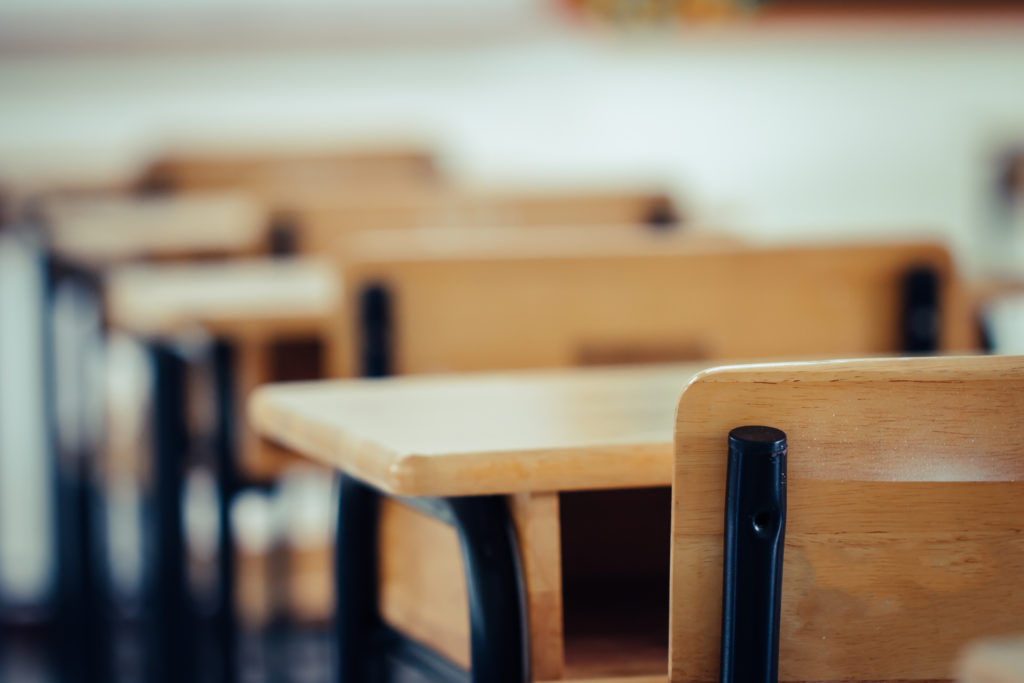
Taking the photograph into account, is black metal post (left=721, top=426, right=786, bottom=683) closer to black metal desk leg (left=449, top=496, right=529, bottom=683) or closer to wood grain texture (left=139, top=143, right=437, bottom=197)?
black metal desk leg (left=449, top=496, right=529, bottom=683)

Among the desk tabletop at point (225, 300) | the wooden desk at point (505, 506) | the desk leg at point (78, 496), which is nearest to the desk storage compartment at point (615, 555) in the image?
the wooden desk at point (505, 506)

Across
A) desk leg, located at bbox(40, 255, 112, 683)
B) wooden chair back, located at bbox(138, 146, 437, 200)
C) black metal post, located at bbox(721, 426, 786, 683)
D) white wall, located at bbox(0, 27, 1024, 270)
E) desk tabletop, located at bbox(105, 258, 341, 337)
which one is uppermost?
white wall, located at bbox(0, 27, 1024, 270)

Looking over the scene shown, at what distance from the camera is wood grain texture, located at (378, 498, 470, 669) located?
3.18 ft

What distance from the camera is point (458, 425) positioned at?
3.02 feet

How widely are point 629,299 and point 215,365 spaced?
2.58 ft

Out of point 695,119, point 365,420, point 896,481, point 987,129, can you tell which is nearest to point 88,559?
point 365,420

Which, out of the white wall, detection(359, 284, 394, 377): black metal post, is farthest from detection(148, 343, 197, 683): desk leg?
the white wall

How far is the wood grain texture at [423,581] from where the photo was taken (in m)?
0.97

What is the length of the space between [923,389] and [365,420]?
0.46 metres

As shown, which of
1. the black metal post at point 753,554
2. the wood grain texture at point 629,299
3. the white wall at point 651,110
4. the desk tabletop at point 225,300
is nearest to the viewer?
the black metal post at point 753,554

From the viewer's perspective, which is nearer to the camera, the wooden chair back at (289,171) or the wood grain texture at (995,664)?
the wood grain texture at (995,664)

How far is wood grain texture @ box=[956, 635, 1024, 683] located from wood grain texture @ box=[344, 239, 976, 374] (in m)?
0.99

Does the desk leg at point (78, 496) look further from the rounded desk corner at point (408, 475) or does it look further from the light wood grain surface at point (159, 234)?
the rounded desk corner at point (408, 475)

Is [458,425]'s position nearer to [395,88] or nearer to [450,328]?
[450,328]
